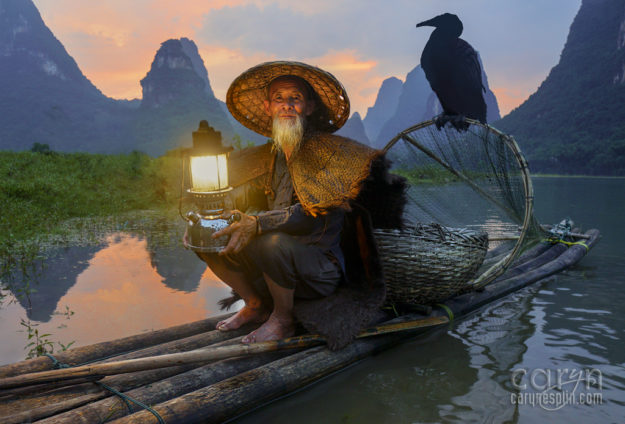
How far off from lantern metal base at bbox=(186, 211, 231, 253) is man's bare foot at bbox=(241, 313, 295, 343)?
1.80ft

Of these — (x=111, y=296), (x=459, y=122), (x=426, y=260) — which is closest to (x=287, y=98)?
(x=426, y=260)

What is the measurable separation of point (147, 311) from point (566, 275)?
4.48 metres

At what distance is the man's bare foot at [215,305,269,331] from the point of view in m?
2.52

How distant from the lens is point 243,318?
2.56m

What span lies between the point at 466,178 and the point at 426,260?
132 cm

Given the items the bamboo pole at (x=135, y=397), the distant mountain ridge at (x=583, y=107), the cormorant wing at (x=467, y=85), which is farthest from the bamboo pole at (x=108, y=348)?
the distant mountain ridge at (x=583, y=107)

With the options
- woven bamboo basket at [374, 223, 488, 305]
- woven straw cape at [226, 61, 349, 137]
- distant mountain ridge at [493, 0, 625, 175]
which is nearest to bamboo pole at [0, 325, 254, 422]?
woven bamboo basket at [374, 223, 488, 305]

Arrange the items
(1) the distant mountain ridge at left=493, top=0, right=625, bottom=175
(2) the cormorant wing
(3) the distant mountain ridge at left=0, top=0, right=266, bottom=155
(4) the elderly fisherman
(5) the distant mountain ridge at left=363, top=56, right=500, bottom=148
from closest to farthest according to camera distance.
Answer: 1. (4) the elderly fisherman
2. (2) the cormorant wing
3. (1) the distant mountain ridge at left=493, top=0, right=625, bottom=175
4. (3) the distant mountain ridge at left=0, top=0, right=266, bottom=155
5. (5) the distant mountain ridge at left=363, top=56, right=500, bottom=148

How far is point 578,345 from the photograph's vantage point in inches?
113

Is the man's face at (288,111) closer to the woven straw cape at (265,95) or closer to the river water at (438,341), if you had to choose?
the woven straw cape at (265,95)

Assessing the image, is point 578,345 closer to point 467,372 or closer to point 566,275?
point 467,372

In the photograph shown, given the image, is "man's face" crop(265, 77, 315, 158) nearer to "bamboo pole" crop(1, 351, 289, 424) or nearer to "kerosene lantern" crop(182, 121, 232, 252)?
"kerosene lantern" crop(182, 121, 232, 252)

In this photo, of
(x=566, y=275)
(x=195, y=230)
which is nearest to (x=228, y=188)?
(x=195, y=230)

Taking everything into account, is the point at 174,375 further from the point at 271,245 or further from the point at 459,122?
the point at 459,122
